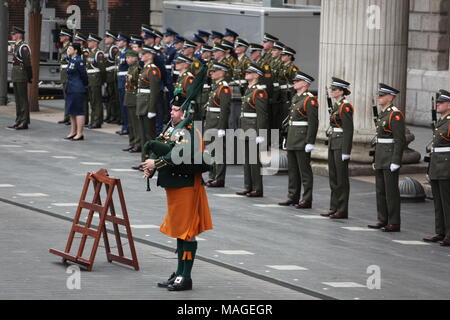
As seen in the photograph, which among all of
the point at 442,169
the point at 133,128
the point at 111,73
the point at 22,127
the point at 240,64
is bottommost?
the point at 22,127

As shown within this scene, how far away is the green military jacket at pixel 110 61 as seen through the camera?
25.9 m

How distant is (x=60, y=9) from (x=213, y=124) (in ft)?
52.9

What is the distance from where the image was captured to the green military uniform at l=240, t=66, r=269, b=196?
17.9 m

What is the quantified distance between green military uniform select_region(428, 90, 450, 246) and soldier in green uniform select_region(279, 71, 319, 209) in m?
2.38

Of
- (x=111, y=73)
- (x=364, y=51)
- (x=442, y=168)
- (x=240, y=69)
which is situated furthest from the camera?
(x=111, y=73)

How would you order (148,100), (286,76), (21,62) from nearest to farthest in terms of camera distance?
1. (148,100)
2. (286,76)
3. (21,62)

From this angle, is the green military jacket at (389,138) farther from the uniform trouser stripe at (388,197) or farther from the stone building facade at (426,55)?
the stone building facade at (426,55)

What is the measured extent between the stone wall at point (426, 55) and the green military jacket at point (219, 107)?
9359mm

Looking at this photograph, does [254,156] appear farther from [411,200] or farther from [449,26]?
[449,26]

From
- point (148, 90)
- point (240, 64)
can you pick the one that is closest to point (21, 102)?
point (148, 90)

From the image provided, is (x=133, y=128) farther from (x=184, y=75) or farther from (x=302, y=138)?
(x=302, y=138)

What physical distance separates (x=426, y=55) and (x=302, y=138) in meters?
11.3

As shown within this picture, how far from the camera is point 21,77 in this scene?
24844 millimetres
